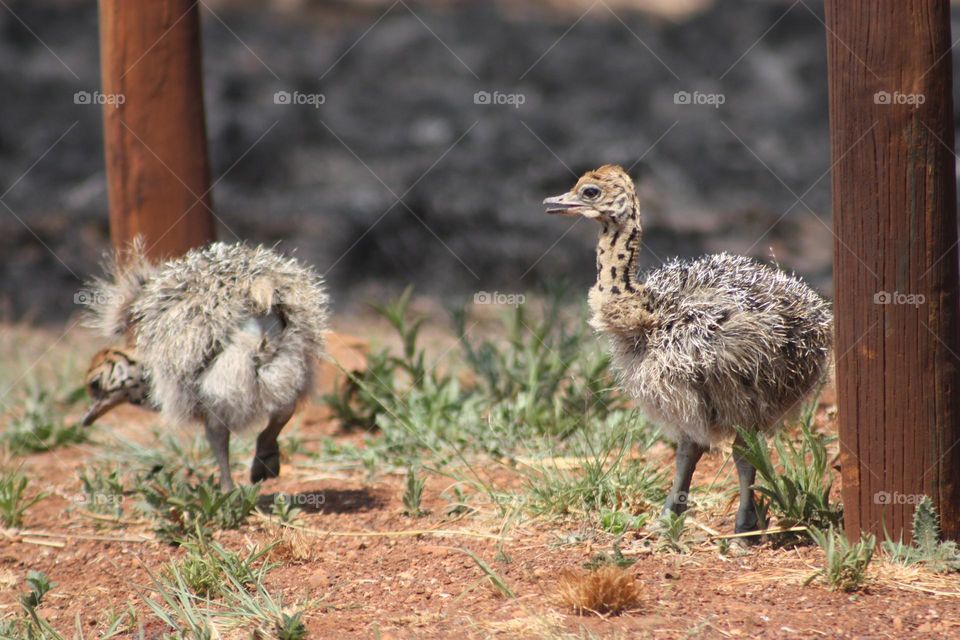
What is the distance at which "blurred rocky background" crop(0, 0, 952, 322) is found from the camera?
1132 cm

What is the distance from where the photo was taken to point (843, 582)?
4.14 metres

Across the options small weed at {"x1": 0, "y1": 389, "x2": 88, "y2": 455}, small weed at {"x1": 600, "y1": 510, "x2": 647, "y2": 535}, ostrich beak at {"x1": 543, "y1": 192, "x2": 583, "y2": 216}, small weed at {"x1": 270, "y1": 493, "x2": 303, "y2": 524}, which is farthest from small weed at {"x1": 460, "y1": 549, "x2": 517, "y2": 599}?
small weed at {"x1": 0, "y1": 389, "x2": 88, "y2": 455}

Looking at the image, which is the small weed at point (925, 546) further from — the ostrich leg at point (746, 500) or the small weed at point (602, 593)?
the small weed at point (602, 593)

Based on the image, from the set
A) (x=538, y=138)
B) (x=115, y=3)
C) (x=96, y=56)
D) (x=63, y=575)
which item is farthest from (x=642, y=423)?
(x=96, y=56)

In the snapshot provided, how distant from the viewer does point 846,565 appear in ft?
13.6

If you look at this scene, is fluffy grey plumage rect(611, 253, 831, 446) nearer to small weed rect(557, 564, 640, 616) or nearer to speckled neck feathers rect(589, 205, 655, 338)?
speckled neck feathers rect(589, 205, 655, 338)

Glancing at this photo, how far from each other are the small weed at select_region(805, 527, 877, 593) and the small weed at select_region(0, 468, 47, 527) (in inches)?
150

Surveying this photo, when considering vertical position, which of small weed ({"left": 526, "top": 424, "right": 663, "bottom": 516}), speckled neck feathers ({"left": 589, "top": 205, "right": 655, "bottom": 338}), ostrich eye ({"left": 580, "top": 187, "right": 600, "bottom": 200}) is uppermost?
ostrich eye ({"left": 580, "top": 187, "right": 600, "bottom": 200})

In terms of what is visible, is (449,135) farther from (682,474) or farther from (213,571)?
(213,571)

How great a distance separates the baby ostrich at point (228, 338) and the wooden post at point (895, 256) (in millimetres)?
2532

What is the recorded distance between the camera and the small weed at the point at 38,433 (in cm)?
706

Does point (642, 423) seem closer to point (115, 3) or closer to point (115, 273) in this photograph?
point (115, 273)

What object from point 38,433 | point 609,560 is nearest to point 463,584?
point 609,560

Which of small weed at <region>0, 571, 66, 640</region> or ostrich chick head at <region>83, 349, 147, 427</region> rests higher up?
ostrich chick head at <region>83, 349, 147, 427</region>
